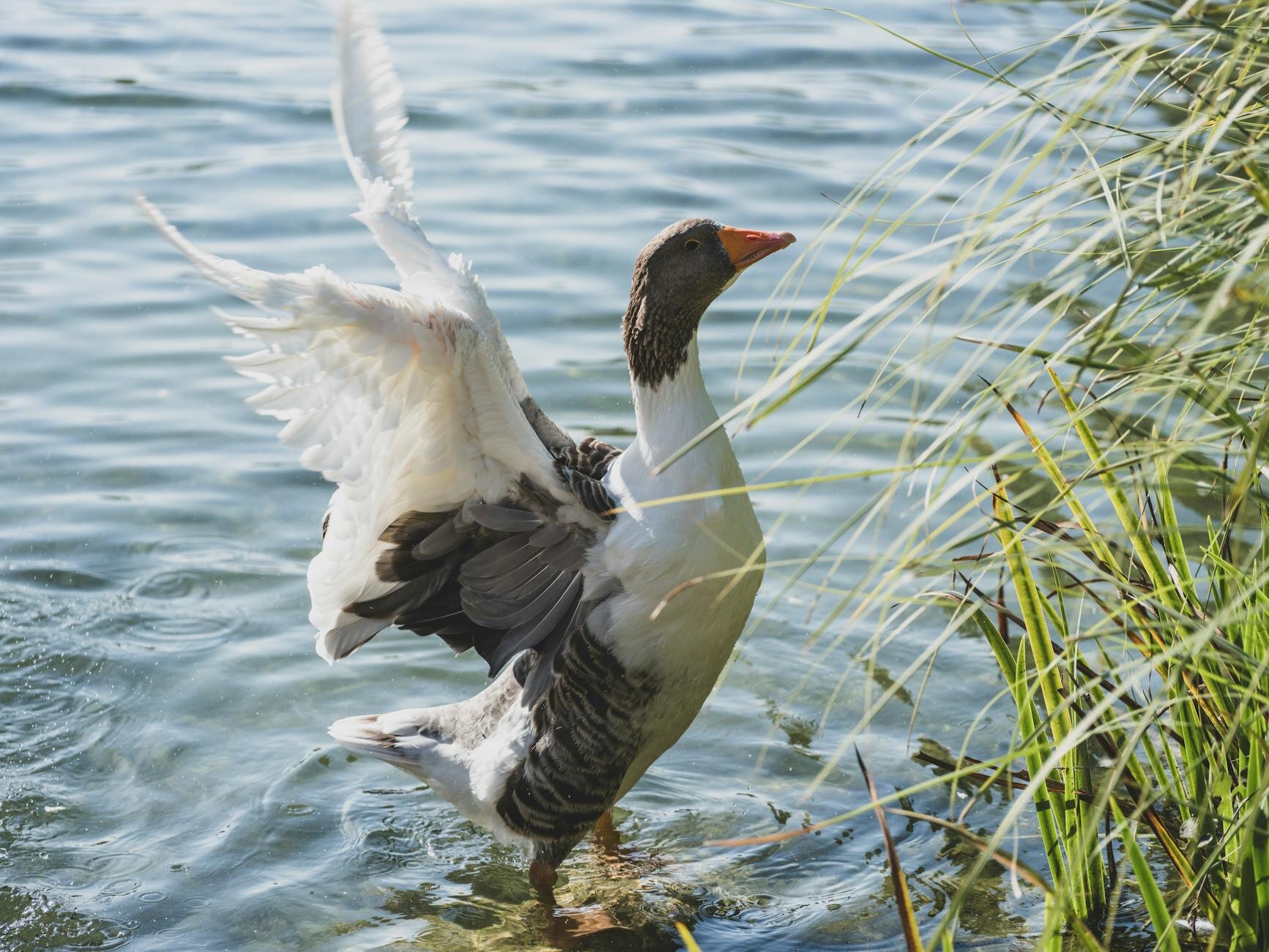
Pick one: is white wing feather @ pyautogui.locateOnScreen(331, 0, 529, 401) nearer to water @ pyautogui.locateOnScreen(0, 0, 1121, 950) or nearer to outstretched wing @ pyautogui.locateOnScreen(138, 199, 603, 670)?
outstretched wing @ pyautogui.locateOnScreen(138, 199, 603, 670)

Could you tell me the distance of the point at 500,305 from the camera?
752 centimetres

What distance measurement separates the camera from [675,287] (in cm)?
390

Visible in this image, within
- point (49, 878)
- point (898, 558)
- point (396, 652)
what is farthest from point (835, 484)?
point (898, 558)

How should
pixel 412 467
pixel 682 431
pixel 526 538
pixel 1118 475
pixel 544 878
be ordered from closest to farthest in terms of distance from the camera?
pixel 1118 475 < pixel 412 467 < pixel 682 431 < pixel 526 538 < pixel 544 878

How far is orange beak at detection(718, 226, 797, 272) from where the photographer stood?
3.98 meters

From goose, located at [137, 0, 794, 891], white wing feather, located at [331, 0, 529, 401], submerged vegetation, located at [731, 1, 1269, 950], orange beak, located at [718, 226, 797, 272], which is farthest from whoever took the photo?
orange beak, located at [718, 226, 797, 272]

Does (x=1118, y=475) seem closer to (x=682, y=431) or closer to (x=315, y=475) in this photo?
(x=682, y=431)

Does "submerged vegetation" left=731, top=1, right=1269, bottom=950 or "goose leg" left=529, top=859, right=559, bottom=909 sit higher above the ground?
"submerged vegetation" left=731, top=1, right=1269, bottom=950

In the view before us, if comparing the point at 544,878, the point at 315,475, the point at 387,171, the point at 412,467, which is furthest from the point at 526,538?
the point at 315,475

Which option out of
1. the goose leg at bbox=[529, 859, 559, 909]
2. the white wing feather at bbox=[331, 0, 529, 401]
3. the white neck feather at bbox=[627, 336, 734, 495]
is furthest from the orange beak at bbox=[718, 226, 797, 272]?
the goose leg at bbox=[529, 859, 559, 909]

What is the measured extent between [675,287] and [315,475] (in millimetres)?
2937

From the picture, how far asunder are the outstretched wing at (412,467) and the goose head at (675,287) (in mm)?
407

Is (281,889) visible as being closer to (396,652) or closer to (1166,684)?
(396,652)

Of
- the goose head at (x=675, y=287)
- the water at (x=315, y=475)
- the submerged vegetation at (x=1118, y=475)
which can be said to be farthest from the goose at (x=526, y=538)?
the submerged vegetation at (x=1118, y=475)
